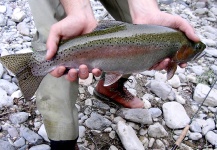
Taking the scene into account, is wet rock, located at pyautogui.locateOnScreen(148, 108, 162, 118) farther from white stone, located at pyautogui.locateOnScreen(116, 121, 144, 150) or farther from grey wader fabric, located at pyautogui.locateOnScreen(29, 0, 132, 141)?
grey wader fabric, located at pyautogui.locateOnScreen(29, 0, 132, 141)

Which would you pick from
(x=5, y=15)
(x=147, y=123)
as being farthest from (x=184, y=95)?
(x=5, y=15)

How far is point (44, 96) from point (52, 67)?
321mm

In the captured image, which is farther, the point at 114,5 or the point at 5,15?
the point at 5,15

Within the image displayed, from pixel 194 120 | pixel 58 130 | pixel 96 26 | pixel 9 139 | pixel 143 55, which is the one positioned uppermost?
pixel 96 26

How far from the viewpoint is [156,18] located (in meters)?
1.96

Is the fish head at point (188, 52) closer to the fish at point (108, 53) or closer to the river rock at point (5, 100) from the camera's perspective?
the fish at point (108, 53)

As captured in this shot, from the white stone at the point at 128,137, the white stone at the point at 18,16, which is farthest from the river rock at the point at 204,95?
the white stone at the point at 18,16

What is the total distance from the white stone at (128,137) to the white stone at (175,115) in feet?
0.97

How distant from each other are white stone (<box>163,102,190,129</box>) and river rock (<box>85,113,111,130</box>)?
0.39 metres

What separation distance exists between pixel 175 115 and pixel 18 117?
1004 millimetres

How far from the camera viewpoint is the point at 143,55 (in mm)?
1727

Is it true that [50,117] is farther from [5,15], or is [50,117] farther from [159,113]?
[5,15]

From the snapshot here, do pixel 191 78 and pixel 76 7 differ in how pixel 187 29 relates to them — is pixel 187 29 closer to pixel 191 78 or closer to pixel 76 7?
pixel 76 7

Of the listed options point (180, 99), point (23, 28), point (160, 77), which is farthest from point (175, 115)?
point (23, 28)
